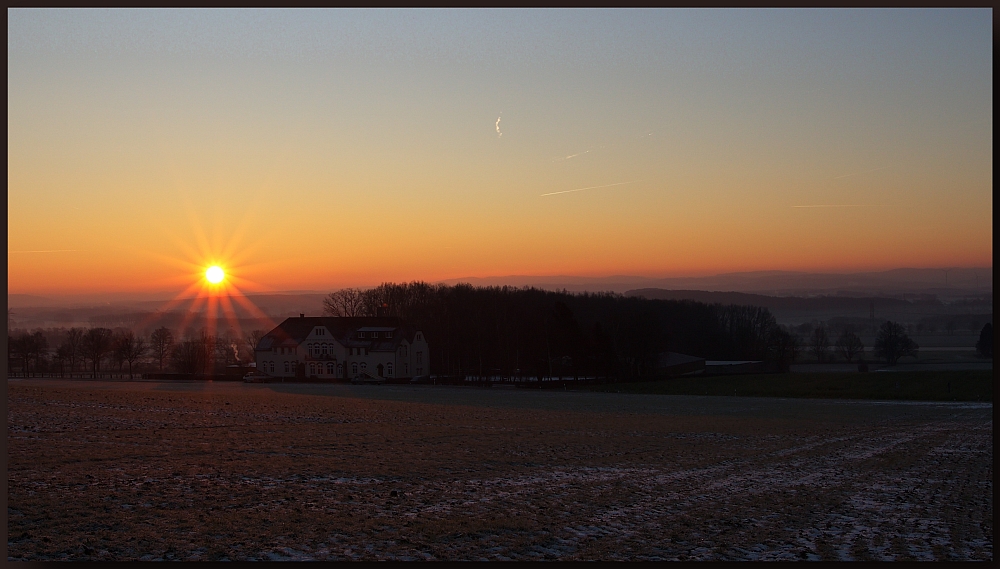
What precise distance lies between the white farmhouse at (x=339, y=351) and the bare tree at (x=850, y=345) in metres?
107

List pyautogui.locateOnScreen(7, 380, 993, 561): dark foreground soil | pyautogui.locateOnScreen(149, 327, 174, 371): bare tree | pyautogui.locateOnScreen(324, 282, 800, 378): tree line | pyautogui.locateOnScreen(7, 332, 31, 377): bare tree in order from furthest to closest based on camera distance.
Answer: pyautogui.locateOnScreen(149, 327, 174, 371): bare tree, pyautogui.locateOnScreen(7, 332, 31, 377): bare tree, pyautogui.locateOnScreen(324, 282, 800, 378): tree line, pyautogui.locateOnScreen(7, 380, 993, 561): dark foreground soil

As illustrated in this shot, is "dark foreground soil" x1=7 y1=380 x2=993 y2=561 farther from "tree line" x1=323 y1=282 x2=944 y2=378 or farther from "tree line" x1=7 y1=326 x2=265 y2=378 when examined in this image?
"tree line" x1=7 y1=326 x2=265 y2=378

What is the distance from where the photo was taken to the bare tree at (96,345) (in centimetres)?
12850

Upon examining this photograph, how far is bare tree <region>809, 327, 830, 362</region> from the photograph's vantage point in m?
177

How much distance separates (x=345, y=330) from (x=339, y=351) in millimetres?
3721

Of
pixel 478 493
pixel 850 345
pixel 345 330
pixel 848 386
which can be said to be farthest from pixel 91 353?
pixel 850 345

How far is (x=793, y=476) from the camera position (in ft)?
64.3

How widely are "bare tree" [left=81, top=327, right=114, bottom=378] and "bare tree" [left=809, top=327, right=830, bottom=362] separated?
13983 cm

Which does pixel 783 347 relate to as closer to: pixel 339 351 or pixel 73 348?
pixel 339 351

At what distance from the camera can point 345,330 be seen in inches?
4284

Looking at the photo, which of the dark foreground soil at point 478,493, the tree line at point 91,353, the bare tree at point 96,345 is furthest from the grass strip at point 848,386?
the bare tree at point 96,345

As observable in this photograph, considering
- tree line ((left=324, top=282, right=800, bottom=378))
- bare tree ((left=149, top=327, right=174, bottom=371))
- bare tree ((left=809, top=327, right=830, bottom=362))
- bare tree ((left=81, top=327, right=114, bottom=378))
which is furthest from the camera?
bare tree ((left=809, top=327, right=830, bottom=362))

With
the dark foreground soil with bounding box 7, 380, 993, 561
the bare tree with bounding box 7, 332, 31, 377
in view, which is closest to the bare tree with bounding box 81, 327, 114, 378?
the bare tree with bounding box 7, 332, 31, 377

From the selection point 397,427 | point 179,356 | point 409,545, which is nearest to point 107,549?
point 409,545
